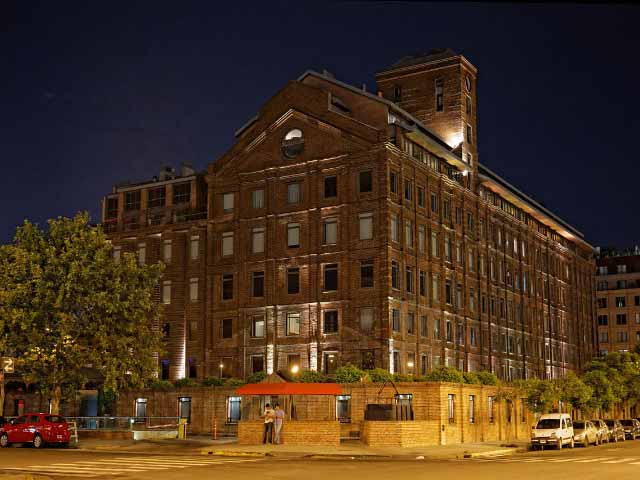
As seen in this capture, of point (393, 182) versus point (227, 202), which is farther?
point (227, 202)

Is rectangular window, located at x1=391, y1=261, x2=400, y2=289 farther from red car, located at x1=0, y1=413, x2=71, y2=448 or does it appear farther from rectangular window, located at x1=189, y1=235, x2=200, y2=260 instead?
red car, located at x1=0, y1=413, x2=71, y2=448

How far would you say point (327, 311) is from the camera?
65.6m

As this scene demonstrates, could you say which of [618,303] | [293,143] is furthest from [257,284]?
[618,303]

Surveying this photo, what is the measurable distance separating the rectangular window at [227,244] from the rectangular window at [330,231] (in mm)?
9717

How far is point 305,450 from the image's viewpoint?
121 feet

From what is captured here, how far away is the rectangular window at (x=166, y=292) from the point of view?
7544 cm

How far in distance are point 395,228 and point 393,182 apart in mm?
3661

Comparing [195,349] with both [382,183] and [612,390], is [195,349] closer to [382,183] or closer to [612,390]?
[382,183]

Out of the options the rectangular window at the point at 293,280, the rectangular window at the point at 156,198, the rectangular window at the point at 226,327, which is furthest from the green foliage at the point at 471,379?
the rectangular window at the point at 156,198

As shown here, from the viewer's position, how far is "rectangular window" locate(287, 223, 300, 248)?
6819 centimetres

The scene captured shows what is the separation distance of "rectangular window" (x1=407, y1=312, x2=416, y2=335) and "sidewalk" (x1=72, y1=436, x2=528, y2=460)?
20677 millimetres

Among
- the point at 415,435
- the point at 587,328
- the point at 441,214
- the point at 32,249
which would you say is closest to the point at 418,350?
the point at 441,214

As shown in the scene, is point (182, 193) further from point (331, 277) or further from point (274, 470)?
point (274, 470)

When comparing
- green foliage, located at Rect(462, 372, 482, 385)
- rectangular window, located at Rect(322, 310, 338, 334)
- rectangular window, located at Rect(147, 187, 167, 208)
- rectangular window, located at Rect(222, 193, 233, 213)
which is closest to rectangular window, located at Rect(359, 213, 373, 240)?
rectangular window, located at Rect(322, 310, 338, 334)
